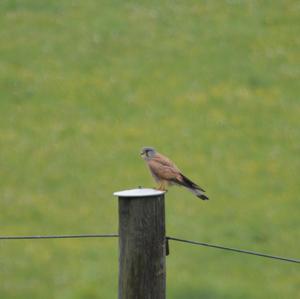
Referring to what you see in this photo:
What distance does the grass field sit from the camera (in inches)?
547

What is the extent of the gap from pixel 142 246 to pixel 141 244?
0.01 meters

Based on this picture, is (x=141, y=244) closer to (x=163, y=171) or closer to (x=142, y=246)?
(x=142, y=246)

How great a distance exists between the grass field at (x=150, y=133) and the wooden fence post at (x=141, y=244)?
7.78 metres

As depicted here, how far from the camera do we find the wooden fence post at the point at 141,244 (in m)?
4.94

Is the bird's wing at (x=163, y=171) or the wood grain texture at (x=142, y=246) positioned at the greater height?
the bird's wing at (x=163, y=171)

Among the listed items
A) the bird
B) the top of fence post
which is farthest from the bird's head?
the top of fence post

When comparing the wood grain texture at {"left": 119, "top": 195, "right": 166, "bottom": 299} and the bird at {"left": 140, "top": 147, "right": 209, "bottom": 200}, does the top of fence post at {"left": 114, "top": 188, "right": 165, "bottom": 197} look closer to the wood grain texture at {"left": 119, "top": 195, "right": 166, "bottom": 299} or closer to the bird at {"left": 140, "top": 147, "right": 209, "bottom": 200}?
the wood grain texture at {"left": 119, "top": 195, "right": 166, "bottom": 299}

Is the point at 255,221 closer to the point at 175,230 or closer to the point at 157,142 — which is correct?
the point at 175,230

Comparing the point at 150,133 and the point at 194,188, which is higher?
the point at 150,133

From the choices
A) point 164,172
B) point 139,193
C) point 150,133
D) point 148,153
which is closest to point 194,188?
point 164,172

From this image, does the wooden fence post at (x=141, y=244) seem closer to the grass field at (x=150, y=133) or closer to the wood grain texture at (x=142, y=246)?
the wood grain texture at (x=142, y=246)

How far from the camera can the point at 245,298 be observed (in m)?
12.9

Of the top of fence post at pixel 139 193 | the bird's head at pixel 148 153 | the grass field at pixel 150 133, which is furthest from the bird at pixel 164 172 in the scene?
the grass field at pixel 150 133

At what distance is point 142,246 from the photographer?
16.2 ft
